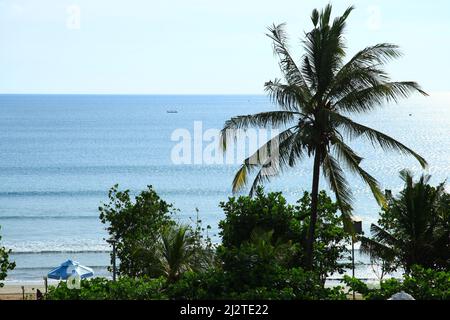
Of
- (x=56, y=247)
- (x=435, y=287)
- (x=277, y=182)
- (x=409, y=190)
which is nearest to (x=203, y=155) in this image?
(x=277, y=182)

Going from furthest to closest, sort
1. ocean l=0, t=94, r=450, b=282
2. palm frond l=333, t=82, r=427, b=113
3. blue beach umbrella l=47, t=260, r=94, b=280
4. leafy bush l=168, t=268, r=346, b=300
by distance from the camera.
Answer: ocean l=0, t=94, r=450, b=282 → blue beach umbrella l=47, t=260, r=94, b=280 → palm frond l=333, t=82, r=427, b=113 → leafy bush l=168, t=268, r=346, b=300

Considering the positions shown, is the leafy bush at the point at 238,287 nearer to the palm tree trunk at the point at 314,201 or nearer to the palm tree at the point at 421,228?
the palm tree trunk at the point at 314,201

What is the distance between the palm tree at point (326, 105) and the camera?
17.0 m

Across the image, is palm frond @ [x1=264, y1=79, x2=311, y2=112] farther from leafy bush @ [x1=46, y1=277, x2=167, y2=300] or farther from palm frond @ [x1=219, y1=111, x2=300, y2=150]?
leafy bush @ [x1=46, y1=277, x2=167, y2=300]

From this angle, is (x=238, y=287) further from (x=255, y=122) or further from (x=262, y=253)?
(x=255, y=122)

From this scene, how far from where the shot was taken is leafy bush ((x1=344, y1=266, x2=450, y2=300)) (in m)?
12.1

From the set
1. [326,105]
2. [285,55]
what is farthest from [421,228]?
[285,55]

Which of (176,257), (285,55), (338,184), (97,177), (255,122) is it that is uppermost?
(97,177)

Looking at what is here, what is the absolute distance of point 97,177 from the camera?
284ft

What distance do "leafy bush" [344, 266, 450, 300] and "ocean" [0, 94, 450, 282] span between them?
29618 millimetres

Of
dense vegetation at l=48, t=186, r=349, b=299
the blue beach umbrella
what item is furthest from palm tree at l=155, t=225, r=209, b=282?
the blue beach umbrella

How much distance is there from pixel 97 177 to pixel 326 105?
Answer: 7119 cm
